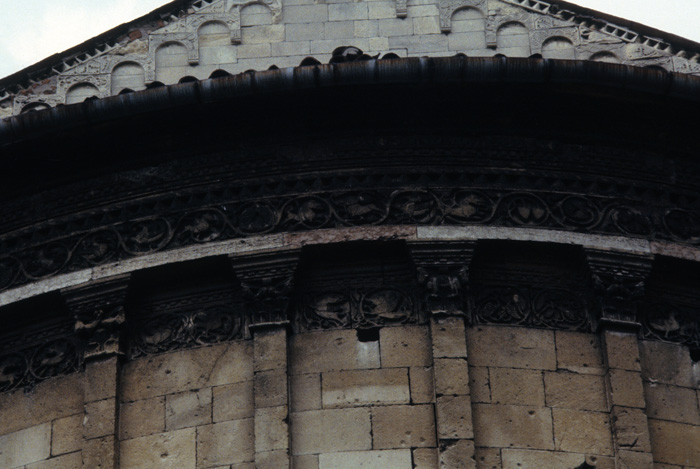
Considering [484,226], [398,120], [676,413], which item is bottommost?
[676,413]

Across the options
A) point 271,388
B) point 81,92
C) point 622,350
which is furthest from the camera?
A: point 81,92

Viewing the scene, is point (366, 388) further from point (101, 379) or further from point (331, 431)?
point (101, 379)

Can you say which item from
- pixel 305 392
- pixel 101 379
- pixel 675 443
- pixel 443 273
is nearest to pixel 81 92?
pixel 101 379

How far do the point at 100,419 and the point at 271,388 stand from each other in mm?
1834

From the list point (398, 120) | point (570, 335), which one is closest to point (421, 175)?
point (398, 120)

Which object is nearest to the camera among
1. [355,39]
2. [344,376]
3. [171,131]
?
[344,376]

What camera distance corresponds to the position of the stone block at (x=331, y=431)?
18.2 metres

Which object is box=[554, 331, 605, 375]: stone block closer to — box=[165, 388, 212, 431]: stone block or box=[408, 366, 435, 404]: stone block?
box=[408, 366, 435, 404]: stone block

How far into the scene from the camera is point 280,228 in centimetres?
1944

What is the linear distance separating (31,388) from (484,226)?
17.0 feet

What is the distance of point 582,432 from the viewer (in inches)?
726

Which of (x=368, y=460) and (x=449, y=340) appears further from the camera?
(x=449, y=340)

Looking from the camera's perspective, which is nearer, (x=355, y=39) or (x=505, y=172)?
(x=505, y=172)

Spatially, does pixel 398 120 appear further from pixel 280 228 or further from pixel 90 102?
pixel 90 102
